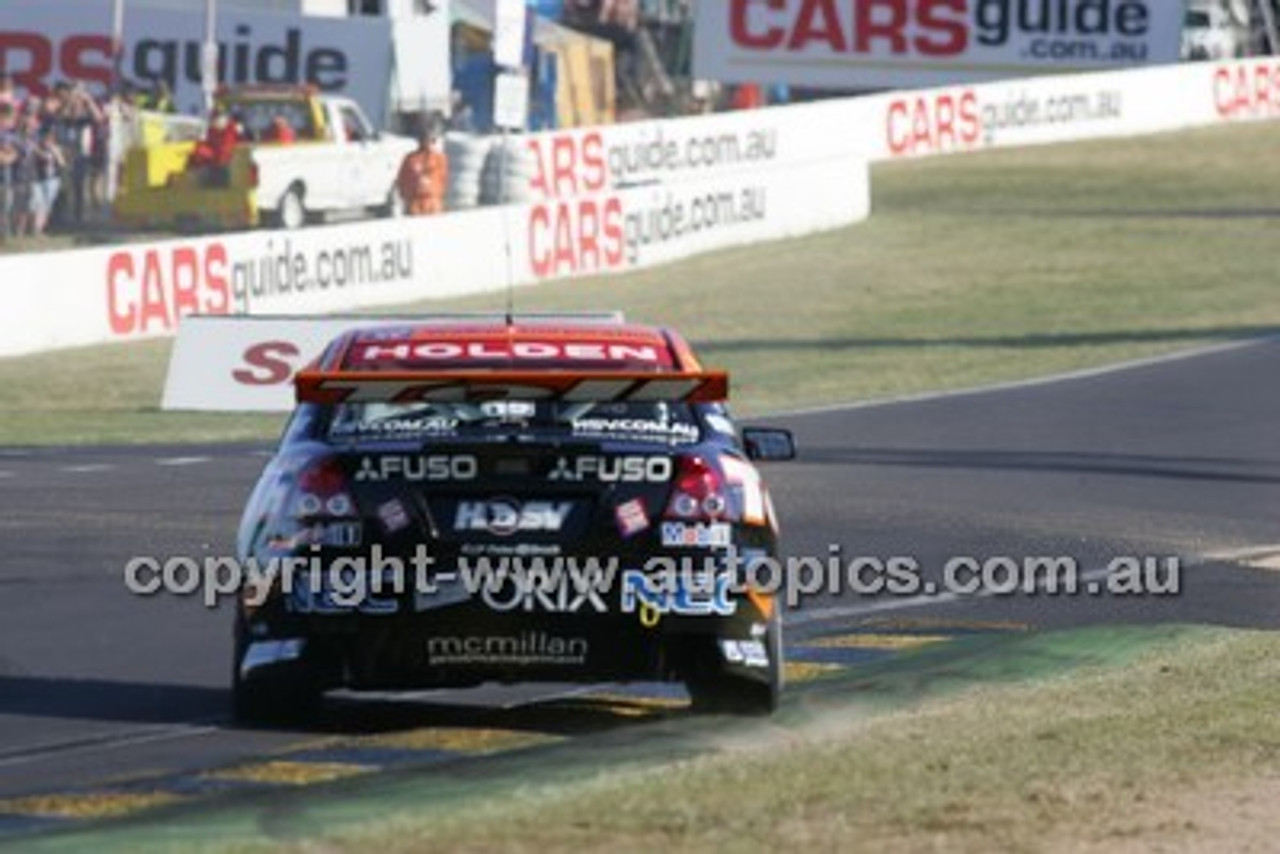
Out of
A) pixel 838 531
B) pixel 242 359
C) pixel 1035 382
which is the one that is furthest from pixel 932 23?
pixel 838 531

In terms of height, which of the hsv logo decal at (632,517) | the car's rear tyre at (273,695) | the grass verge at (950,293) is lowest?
the grass verge at (950,293)

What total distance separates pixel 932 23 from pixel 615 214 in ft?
85.0

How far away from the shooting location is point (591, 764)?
10.5 meters

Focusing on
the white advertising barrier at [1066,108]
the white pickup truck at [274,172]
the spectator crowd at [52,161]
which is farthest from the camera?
Result: the white advertising barrier at [1066,108]

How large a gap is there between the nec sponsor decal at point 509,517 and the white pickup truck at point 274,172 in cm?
3105

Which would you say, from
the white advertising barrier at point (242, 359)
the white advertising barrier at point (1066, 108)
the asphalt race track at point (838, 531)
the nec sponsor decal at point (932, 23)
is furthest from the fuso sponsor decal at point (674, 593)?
the nec sponsor decal at point (932, 23)

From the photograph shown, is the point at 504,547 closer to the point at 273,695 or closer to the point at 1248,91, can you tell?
the point at 273,695

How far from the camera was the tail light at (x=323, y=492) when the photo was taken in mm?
11094

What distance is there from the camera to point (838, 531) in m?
18.5

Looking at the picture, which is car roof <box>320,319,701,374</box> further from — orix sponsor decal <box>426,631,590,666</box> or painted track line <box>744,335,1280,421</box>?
painted track line <box>744,335,1280,421</box>

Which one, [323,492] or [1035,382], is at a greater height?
[323,492]

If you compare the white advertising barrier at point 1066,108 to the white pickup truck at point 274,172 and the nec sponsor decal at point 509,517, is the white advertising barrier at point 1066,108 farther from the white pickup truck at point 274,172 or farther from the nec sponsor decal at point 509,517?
the nec sponsor decal at point 509,517

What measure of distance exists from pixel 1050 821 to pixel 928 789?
0.57 meters

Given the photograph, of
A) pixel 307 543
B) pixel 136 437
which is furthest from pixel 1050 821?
A: pixel 136 437
